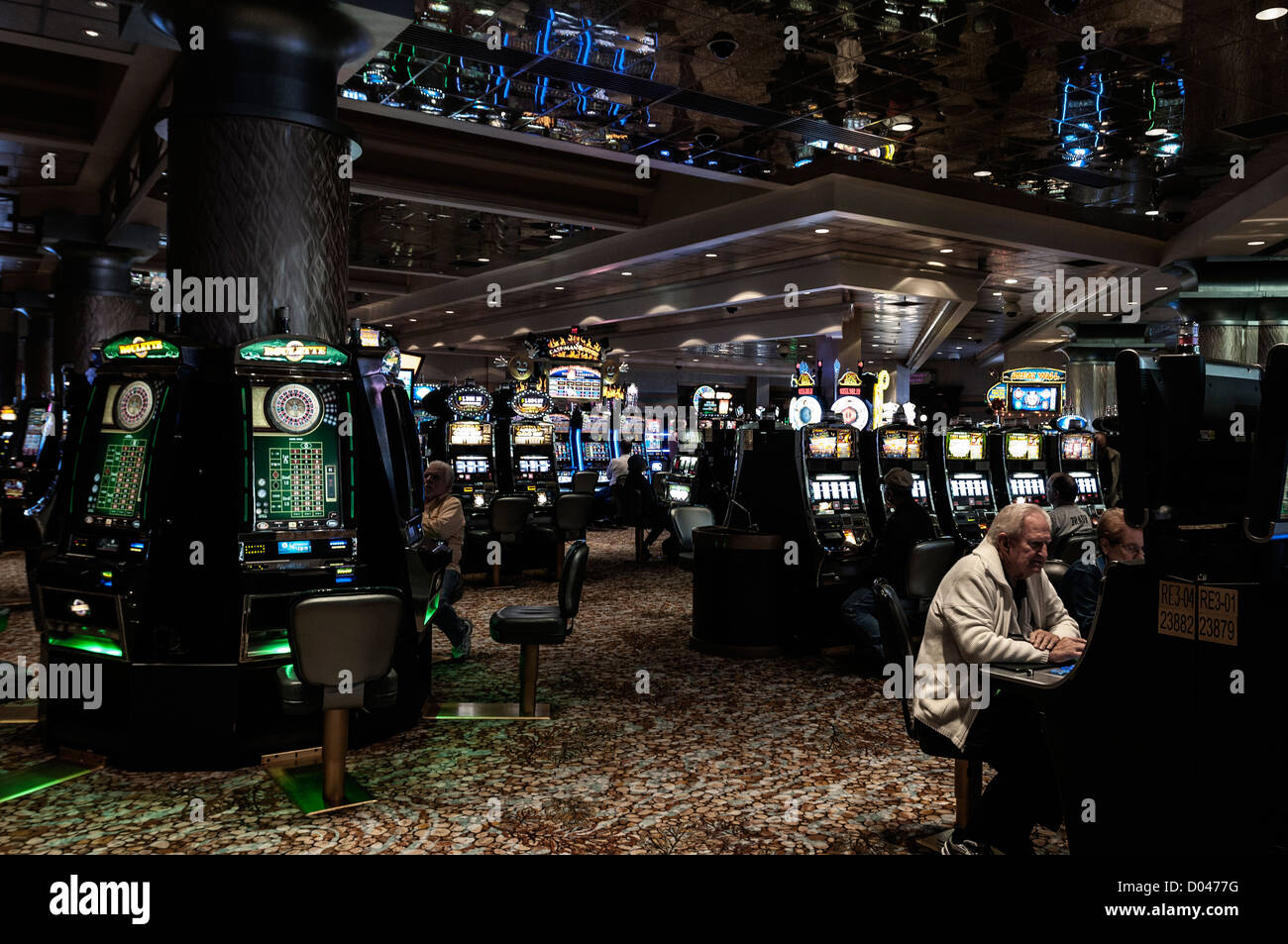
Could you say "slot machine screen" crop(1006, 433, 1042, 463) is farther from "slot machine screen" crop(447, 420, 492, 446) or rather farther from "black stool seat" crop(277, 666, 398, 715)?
"black stool seat" crop(277, 666, 398, 715)

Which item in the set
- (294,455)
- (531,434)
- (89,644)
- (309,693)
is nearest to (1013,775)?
(309,693)

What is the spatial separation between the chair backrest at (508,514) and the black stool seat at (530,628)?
3.67 m

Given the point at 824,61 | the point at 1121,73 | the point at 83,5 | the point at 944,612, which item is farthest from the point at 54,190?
the point at 944,612

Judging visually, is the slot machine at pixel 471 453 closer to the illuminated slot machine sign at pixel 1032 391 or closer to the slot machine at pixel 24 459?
the slot machine at pixel 24 459

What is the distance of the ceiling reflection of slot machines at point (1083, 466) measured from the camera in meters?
9.41

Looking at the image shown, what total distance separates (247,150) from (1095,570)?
4517 mm

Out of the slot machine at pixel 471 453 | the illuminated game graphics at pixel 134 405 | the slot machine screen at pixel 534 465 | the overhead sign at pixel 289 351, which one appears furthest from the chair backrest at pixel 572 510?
the illuminated game graphics at pixel 134 405

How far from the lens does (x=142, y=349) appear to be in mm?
4320

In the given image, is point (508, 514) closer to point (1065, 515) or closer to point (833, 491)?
point (833, 491)

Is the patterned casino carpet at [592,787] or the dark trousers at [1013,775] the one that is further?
the patterned casino carpet at [592,787]

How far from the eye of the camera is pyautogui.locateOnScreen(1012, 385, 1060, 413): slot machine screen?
1597 cm
